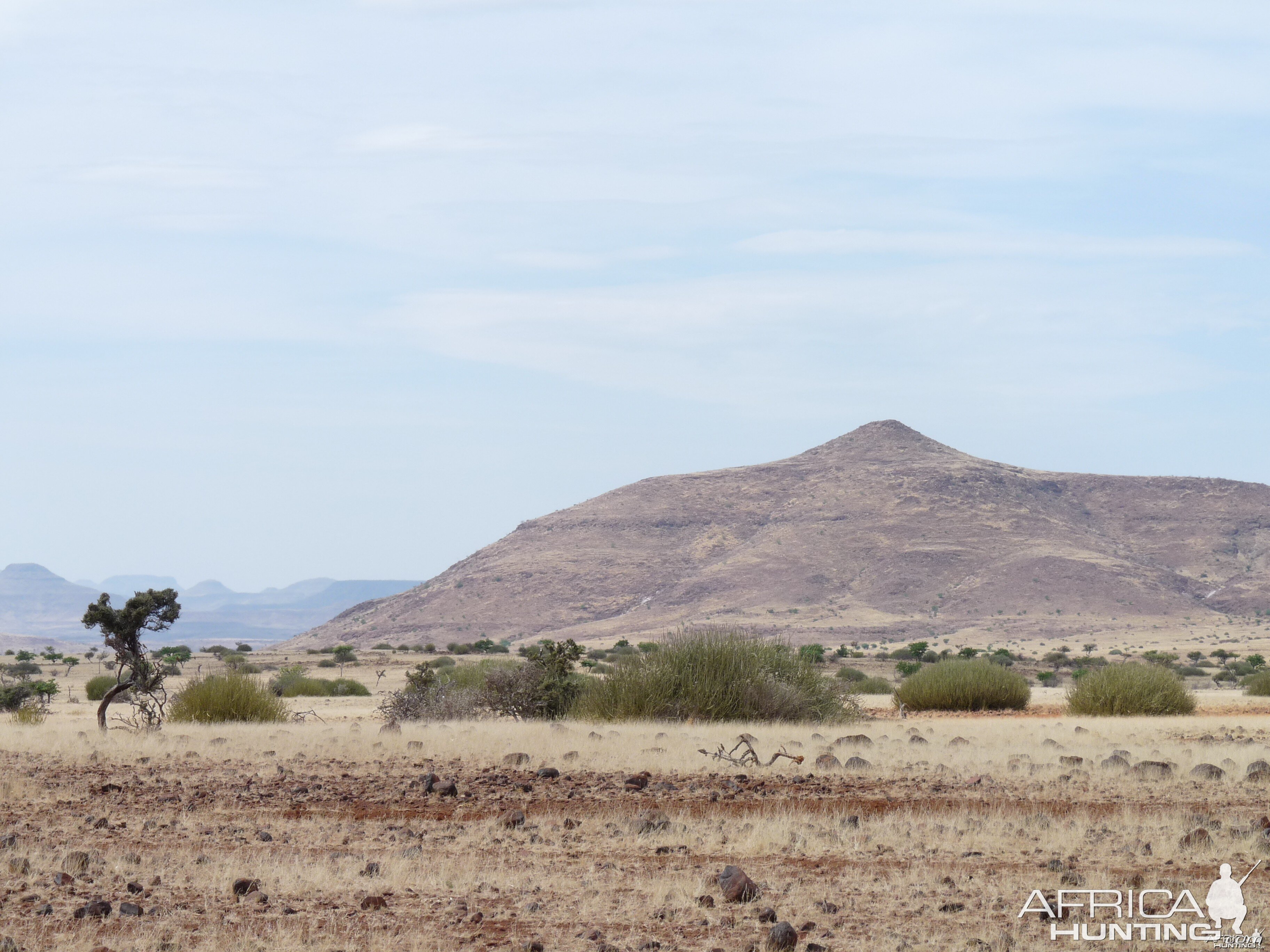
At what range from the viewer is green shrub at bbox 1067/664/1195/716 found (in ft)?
92.8

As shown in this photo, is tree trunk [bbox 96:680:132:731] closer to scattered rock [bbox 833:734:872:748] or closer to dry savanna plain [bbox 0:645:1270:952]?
dry savanna plain [bbox 0:645:1270:952]

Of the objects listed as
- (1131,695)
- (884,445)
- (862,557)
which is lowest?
(1131,695)

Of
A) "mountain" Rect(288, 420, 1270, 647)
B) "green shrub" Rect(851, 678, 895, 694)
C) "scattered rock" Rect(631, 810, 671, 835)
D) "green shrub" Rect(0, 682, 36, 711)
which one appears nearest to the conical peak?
"mountain" Rect(288, 420, 1270, 647)

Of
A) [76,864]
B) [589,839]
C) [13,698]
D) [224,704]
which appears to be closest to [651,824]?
[589,839]

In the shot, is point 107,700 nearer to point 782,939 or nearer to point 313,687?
point 782,939

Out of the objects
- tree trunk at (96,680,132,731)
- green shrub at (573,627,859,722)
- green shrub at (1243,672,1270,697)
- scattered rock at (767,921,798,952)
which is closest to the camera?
scattered rock at (767,921,798,952)

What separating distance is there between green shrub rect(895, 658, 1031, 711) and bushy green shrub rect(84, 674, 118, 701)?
82.4 feet

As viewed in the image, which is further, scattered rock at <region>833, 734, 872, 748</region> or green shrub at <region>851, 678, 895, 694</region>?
green shrub at <region>851, 678, 895, 694</region>

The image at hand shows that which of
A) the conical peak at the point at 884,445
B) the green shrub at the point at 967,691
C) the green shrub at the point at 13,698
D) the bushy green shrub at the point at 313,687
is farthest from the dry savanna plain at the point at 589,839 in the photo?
the conical peak at the point at 884,445

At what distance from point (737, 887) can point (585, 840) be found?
106 inches

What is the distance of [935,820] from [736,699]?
39.1 feet

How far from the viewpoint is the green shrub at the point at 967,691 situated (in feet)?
104

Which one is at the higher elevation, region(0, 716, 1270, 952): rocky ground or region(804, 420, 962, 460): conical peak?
region(804, 420, 962, 460): conical peak

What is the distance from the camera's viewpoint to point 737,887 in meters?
8.16
